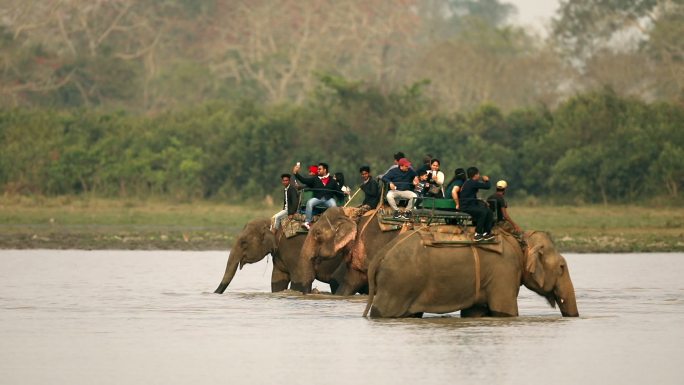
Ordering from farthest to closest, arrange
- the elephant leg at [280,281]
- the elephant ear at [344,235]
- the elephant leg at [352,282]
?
the elephant leg at [280,281] < the elephant leg at [352,282] < the elephant ear at [344,235]

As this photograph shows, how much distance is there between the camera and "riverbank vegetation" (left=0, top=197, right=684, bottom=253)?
44.7 meters

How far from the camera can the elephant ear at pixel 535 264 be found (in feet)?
78.7

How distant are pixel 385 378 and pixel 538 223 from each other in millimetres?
32103

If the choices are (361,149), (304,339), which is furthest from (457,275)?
(361,149)

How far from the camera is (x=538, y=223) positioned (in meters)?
51.0

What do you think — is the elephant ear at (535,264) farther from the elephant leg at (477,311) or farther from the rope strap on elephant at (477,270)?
the elephant leg at (477,311)

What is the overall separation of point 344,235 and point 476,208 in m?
3.95

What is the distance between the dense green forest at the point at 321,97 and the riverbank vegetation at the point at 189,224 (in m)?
2.35

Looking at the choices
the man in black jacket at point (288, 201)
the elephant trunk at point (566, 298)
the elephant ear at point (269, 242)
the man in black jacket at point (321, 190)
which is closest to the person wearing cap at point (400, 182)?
the man in black jacket at point (321, 190)

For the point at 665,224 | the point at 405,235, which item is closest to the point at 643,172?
the point at 665,224

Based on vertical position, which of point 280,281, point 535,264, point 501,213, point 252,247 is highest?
point 501,213

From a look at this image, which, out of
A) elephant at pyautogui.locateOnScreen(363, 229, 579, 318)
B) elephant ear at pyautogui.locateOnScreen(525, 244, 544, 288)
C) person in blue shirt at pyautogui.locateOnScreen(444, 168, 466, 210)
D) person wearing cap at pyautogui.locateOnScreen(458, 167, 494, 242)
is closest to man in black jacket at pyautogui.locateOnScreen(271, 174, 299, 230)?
person in blue shirt at pyautogui.locateOnScreen(444, 168, 466, 210)

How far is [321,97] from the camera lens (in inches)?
2584

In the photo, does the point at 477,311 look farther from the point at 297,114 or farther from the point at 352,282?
the point at 297,114
